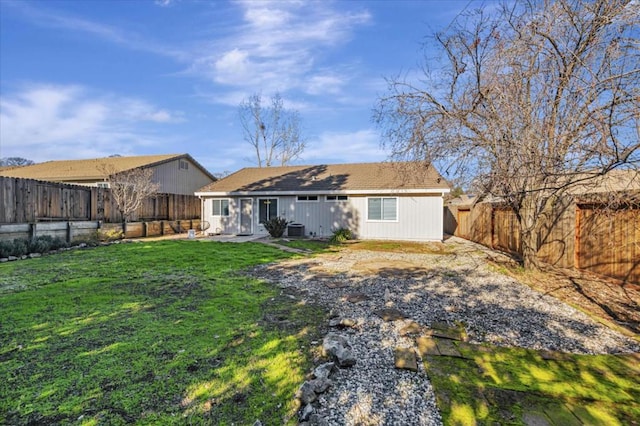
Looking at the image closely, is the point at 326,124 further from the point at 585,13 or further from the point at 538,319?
the point at 538,319

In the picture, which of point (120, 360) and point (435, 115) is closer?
point (120, 360)

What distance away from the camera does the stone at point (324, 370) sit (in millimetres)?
2727

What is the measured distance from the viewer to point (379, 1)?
826 cm

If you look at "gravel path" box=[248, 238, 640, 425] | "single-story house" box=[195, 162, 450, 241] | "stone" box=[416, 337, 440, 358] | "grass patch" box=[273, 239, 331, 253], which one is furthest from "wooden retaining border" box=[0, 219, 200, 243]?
A: "stone" box=[416, 337, 440, 358]

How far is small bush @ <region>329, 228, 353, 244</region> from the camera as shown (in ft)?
44.8

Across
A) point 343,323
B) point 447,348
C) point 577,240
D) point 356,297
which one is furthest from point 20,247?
point 577,240

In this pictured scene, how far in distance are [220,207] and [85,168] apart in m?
10.6

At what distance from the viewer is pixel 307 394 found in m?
2.47

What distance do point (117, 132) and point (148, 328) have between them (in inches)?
909

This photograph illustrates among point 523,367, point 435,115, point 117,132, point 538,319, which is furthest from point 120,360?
point 117,132

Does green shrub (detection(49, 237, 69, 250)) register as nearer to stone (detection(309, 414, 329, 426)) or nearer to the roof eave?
the roof eave

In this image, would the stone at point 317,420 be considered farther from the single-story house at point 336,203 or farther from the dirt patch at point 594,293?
the single-story house at point 336,203

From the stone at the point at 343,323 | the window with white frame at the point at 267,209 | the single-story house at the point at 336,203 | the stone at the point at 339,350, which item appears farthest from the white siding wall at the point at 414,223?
the stone at the point at 339,350

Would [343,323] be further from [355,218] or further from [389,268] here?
[355,218]
